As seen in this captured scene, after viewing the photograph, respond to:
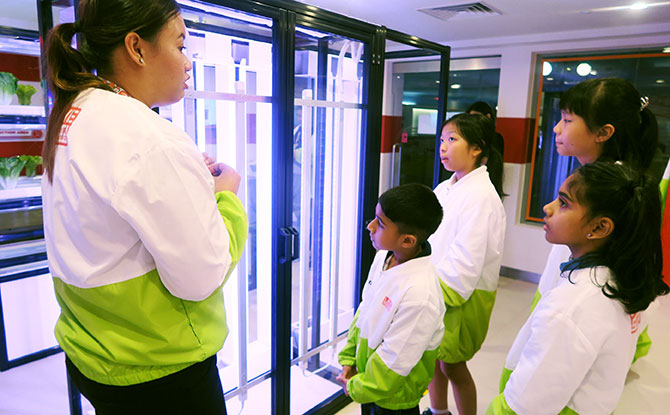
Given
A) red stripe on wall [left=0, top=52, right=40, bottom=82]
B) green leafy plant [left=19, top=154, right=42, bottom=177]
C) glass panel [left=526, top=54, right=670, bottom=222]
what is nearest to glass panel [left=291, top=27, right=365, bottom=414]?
green leafy plant [left=19, top=154, right=42, bottom=177]

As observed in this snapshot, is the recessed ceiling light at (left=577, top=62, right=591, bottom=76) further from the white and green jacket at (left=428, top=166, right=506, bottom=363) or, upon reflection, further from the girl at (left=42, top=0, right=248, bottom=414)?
the girl at (left=42, top=0, right=248, bottom=414)

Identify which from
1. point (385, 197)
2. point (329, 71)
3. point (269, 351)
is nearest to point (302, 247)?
point (269, 351)

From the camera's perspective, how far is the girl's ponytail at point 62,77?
0.85 meters

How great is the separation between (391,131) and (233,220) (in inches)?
179

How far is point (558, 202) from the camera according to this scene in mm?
1165

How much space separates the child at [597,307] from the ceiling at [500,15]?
2246 mm

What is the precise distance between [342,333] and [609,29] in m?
3.49

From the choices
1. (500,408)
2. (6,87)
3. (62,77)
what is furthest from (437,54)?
(6,87)

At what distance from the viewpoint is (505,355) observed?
9.58ft

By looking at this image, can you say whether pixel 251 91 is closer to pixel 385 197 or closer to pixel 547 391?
pixel 385 197

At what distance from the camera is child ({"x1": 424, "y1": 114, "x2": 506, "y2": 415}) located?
1.73 meters

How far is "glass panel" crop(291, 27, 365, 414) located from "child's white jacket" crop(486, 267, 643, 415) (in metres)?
1.08

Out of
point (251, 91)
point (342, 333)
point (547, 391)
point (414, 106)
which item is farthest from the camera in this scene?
point (414, 106)

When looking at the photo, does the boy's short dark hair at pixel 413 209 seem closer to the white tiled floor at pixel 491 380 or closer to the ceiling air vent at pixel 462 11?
the white tiled floor at pixel 491 380
